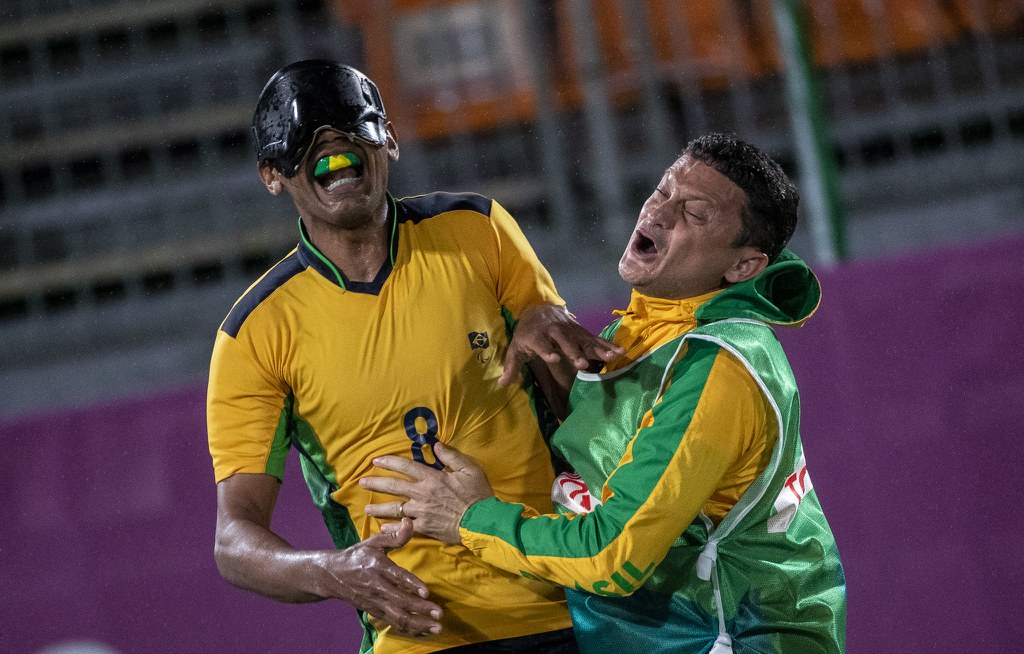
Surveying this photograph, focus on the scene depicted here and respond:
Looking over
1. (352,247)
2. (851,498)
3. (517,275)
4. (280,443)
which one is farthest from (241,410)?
(851,498)

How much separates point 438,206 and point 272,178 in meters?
0.33

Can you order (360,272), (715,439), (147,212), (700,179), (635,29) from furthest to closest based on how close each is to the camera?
(147,212) < (635,29) < (360,272) < (700,179) < (715,439)

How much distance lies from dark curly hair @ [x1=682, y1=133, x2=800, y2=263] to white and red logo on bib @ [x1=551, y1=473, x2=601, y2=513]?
1.63 feet

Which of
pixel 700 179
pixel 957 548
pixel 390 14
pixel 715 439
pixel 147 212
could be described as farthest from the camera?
pixel 147 212

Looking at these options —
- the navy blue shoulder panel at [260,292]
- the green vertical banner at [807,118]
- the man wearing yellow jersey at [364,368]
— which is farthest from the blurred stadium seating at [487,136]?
the navy blue shoulder panel at [260,292]

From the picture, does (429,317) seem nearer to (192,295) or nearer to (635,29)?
(635,29)

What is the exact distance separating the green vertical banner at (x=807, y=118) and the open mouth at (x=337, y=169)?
57.7 inches

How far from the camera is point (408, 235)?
6.99 feet

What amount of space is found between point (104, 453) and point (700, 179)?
1835mm

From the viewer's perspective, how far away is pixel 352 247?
2061mm

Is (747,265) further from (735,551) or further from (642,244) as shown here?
(735,551)

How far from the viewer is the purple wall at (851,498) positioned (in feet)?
9.29

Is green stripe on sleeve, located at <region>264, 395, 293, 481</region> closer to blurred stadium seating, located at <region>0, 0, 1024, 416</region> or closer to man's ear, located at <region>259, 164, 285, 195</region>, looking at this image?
man's ear, located at <region>259, 164, 285, 195</region>

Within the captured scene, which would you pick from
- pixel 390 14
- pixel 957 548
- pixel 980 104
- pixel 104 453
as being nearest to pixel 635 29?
pixel 390 14
